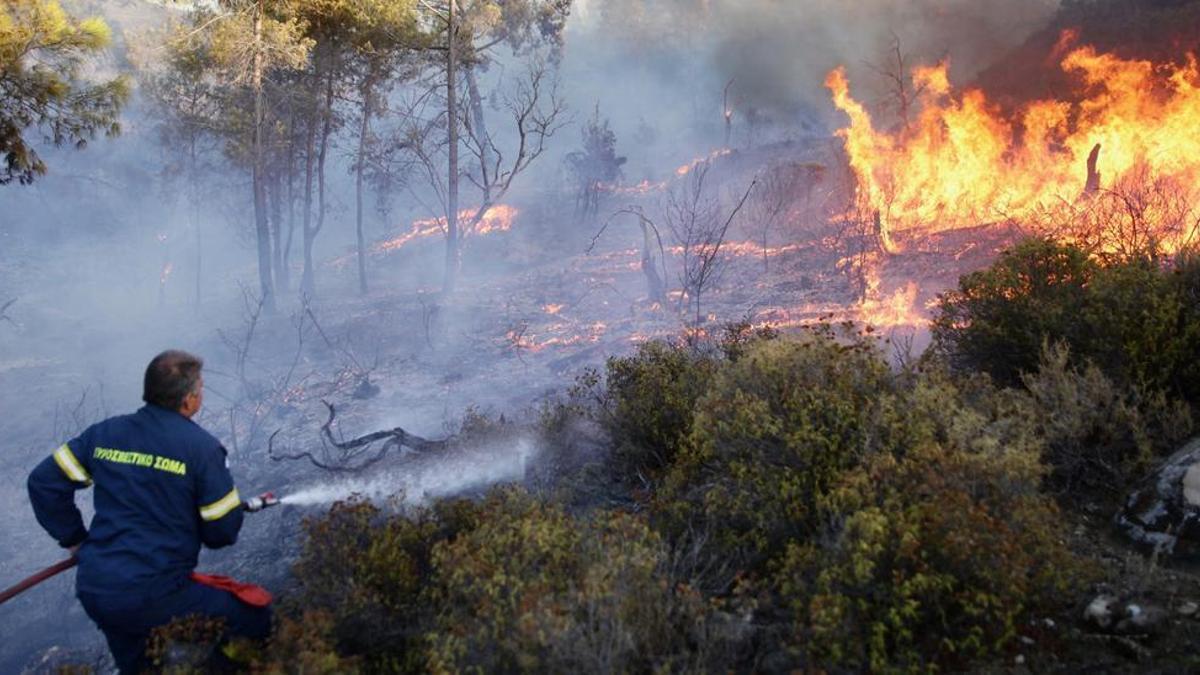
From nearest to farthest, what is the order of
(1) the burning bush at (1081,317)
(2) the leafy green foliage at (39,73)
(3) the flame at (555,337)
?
(1) the burning bush at (1081,317) → (2) the leafy green foliage at (39,73) → (3) the flame at (555,337)

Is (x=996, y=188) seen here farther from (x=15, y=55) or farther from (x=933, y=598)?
(x=15, y=55)

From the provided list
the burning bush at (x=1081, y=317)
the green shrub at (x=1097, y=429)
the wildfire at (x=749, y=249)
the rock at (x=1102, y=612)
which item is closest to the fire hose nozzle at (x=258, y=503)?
the rock at (x=1102, y=612)

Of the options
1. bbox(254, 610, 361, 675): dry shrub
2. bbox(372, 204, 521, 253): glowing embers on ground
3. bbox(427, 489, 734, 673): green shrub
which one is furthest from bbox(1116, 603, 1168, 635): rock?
bbox(372, 204, 521, 253): glowing embers on ground

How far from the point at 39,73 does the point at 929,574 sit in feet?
31.0

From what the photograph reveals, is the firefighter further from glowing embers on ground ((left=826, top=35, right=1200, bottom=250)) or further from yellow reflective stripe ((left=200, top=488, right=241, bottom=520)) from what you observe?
glowing embers on ground ((left=826, top=35, right=1200, bottom=250))

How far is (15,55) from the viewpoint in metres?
7.75

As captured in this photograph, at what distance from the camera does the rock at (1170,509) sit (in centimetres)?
377

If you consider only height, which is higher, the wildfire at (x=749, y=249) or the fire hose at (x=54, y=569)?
the wildfire at (x=749, y=249)

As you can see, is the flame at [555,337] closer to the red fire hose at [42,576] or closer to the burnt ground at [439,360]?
the burnt ground at [439,360]

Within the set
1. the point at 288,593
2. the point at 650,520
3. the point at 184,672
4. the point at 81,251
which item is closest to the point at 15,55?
the point at 288,593

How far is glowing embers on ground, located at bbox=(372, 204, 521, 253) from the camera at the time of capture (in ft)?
→ 84.5

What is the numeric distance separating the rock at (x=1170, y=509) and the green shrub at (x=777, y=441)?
1293 millimetres

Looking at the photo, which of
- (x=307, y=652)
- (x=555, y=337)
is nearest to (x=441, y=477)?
(x=307, y=652)

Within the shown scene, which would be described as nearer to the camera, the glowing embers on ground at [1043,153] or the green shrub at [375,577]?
the green shrub at [375,577]
